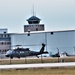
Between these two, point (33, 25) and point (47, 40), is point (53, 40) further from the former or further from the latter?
point (33, 25)

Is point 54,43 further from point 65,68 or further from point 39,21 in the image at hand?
point 65,68

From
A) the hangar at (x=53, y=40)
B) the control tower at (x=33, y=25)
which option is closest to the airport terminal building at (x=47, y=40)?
the hangar at (x=53, y=40)

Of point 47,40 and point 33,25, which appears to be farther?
point 33,25

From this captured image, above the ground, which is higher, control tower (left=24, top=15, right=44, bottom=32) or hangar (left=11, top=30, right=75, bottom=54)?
control tower (left=24, top=15, right=44, bottom=32)

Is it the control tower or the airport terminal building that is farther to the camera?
the control tower

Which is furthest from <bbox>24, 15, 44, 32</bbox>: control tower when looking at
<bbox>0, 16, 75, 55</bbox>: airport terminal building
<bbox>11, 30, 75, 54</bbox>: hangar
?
<bbox>11, 30, 75, 54</bbox>: hangar

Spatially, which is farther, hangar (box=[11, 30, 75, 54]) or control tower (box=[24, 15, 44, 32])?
control tower (box=[24, 15, 44, 32])

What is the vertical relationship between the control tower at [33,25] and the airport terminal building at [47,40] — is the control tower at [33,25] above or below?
above

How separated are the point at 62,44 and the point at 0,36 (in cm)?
2455

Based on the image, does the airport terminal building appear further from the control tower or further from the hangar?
the control tower

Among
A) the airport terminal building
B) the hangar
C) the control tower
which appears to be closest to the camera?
the airport terminal building

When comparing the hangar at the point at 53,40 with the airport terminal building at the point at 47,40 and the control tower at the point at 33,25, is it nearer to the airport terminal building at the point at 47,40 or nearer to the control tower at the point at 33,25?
the airport terminal building at the point at 47,40

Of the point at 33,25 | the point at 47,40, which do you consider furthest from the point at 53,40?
the point at 33,25

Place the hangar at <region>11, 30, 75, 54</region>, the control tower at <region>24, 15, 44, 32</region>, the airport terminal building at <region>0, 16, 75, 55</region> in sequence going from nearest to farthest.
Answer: the airport terminal building at <region>0, 16, 75, 55</region> → the hangar at <region>11, 30, 75, 54</region> → the control tower at <region>24, 15, 44, 32</region>
